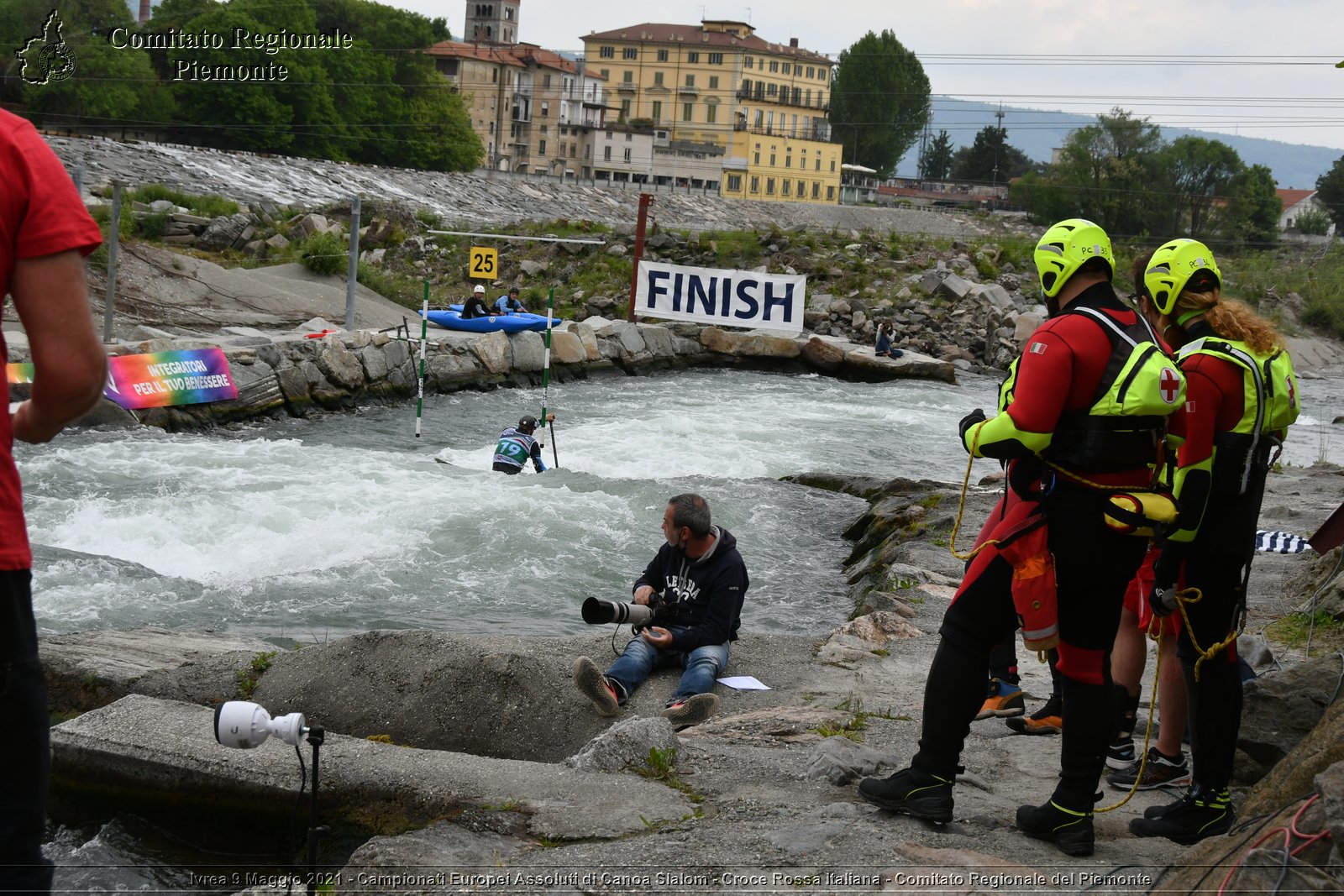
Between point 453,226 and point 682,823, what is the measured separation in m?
39.7

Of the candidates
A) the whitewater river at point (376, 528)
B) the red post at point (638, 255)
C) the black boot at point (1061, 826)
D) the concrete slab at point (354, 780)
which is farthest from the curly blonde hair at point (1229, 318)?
the red post at point (638, 255)

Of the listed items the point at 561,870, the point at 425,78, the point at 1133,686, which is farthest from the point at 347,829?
the point at 425,78

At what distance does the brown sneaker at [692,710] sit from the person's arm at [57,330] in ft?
12.1

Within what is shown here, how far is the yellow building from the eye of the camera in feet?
340

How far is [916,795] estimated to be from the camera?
12.3 ft

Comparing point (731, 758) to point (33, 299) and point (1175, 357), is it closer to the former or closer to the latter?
point (1175, 357)

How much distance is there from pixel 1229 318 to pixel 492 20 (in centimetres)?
13468

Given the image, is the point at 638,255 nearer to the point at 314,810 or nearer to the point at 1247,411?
the point at 1247,411

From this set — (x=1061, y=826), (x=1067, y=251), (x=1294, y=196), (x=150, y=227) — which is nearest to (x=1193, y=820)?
(x=1061, y=826)

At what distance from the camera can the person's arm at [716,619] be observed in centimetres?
618

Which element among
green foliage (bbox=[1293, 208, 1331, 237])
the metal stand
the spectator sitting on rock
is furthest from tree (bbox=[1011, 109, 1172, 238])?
the metal stand

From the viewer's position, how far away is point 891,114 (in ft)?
335

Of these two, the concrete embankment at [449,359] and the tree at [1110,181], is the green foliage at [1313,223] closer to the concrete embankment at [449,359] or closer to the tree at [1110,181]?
the tree at [1110,181]

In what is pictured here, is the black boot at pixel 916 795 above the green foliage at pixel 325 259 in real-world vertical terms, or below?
below
